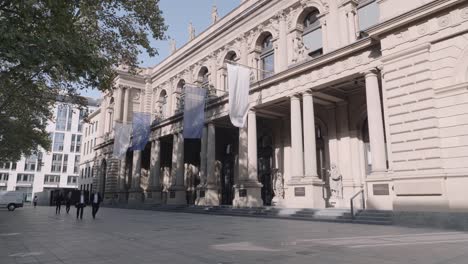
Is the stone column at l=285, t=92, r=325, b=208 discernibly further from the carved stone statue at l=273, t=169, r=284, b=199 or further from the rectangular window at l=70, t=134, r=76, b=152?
the rectangular window at l=70, t=134, r=76, b=152

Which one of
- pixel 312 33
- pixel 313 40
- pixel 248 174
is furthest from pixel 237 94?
pixel 312 33

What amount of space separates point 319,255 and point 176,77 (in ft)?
102

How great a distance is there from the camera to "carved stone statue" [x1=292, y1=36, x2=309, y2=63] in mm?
21797

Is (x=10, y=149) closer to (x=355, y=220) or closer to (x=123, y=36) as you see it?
(x=123, y=36)

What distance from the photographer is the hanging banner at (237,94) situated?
19656mm

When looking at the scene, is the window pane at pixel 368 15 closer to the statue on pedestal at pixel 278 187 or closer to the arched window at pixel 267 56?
the arched window at pixel 267 56

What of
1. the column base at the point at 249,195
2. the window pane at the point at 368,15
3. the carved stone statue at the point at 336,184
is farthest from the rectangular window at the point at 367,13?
the column base at the point at 249,195

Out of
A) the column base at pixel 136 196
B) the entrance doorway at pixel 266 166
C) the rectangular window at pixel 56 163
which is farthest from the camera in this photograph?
the rectangular window at pixel 56 163

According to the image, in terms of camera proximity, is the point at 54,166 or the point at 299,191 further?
the point at 54,166

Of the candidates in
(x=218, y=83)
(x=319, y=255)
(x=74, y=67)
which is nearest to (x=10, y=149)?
(x=218, y=83)

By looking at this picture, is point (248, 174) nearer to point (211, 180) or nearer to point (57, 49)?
point (211, 180)

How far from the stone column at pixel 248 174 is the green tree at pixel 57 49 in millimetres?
8508

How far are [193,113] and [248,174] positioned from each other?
5.64 m

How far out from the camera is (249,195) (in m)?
21.9
